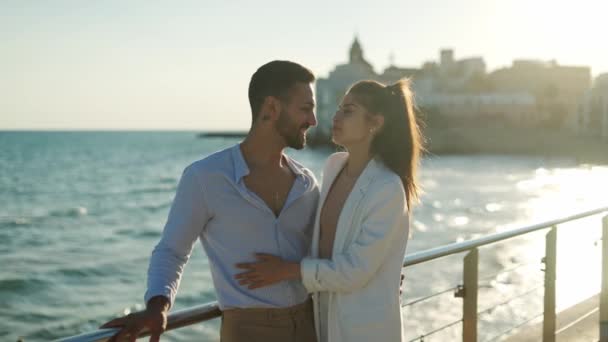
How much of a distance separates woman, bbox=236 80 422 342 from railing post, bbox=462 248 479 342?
75 centimetres

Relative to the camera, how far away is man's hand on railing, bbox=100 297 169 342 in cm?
172

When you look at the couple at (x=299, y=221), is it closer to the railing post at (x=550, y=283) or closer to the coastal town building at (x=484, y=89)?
the railing post at (x=550, y=283)

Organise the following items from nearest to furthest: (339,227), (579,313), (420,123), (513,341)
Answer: (339,227) < (420,123) < (513,341) < (579,313)

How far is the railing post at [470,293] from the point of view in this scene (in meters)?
2.93

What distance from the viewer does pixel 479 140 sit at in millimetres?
83625

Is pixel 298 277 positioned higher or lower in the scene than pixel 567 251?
higher

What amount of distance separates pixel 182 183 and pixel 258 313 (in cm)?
44

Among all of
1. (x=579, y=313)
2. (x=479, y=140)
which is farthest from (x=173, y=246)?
(x=479, y=140)

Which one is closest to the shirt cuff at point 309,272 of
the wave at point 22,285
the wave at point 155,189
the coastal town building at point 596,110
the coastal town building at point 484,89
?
the wave at point 22,285

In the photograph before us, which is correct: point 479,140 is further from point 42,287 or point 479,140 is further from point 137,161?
point 42,287

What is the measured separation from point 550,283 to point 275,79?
2.12m

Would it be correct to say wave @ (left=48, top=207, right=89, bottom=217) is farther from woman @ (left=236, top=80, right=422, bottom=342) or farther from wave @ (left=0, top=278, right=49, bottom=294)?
woman @ (left=236, top=80, right=422, bottom=342)

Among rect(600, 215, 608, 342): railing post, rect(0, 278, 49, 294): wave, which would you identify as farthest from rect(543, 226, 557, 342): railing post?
rect(0, 278, 49, 294): wave

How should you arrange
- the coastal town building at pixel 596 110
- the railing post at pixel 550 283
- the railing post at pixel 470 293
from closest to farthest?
the railing post at pixel 470 293 → the railing post at pixel 550 283 → the coastal town building at pixel 596 110
